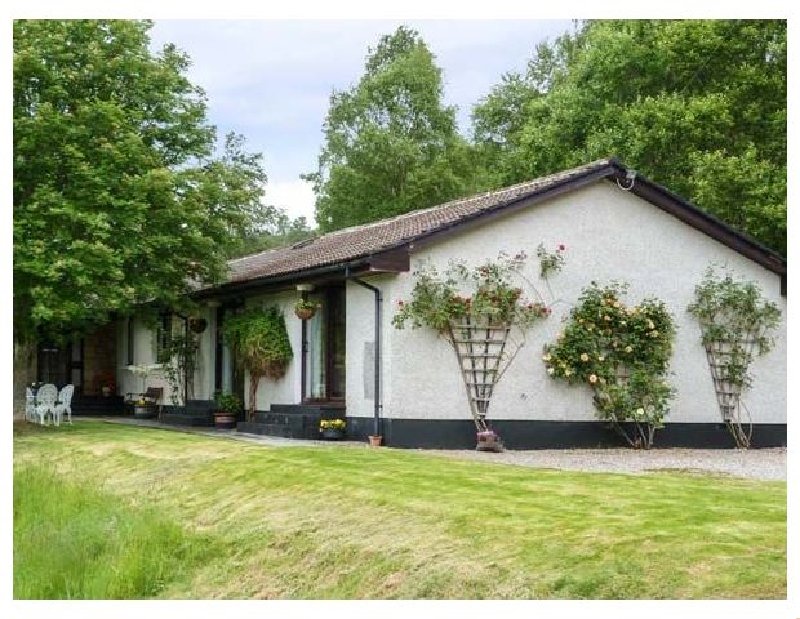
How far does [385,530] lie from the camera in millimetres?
9289

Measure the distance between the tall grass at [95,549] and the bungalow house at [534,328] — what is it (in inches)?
188

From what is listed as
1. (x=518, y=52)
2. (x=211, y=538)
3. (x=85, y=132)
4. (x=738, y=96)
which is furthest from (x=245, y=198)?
(x=518, y=52)

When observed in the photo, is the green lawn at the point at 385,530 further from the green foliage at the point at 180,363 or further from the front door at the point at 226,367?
the green foliage at the point at 180,363

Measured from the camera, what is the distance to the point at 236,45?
100 feet

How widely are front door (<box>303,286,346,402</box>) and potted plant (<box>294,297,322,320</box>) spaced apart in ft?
0.74

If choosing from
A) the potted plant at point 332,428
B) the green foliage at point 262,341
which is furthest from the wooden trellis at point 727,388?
the green foliage at point 262,341

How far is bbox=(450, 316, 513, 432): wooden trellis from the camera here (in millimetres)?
Result: 16250

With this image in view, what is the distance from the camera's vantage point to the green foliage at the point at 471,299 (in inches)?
623

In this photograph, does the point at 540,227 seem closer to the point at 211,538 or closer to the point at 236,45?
the point at 211,538

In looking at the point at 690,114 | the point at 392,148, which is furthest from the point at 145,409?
the point at 392,148

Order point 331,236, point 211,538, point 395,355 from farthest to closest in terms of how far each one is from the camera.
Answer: point 331,236
point 395,355
point 211,538

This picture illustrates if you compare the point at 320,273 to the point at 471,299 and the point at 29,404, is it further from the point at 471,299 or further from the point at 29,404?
the point at 29,404

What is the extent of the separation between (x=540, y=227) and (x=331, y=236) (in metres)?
7.70
